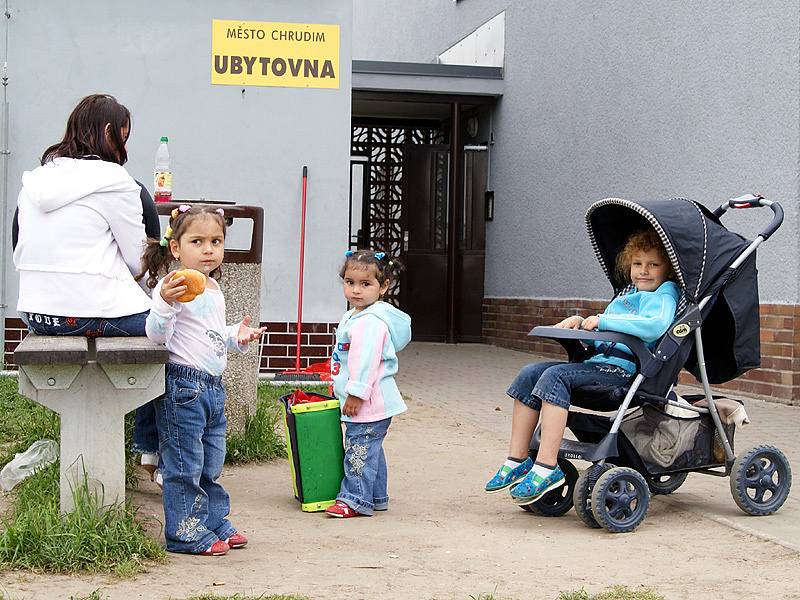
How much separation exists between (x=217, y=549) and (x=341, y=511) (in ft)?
3.06

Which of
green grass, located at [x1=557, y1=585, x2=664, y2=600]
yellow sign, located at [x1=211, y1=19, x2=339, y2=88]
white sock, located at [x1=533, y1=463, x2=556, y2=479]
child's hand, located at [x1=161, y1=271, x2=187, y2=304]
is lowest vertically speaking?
green grass, located at [x1=557, y1=585, x2=664, y2=600]

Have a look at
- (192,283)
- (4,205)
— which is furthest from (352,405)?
(4,205)

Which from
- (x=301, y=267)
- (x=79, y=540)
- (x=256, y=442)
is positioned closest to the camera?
(x=79, y=540)

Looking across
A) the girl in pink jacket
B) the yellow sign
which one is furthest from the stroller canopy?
the yellow sign

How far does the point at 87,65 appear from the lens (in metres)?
10.1

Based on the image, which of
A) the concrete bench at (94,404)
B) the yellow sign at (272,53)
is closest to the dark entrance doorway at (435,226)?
the yellow sign at (272,53)

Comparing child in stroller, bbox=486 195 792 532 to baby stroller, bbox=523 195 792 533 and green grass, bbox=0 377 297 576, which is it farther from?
green grass, bbox=0 377 297 576

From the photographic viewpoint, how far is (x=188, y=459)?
177 inches

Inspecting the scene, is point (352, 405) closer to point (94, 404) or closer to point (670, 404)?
point (94, 404)

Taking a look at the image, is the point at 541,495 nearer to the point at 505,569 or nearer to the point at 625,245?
the point at 505,569

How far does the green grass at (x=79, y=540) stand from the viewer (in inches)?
159

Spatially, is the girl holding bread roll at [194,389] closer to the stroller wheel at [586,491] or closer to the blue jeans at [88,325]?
the blue jeans at [88,325]

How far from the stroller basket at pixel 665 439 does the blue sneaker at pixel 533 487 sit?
1.32 feet

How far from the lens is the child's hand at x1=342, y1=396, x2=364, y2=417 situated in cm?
532
